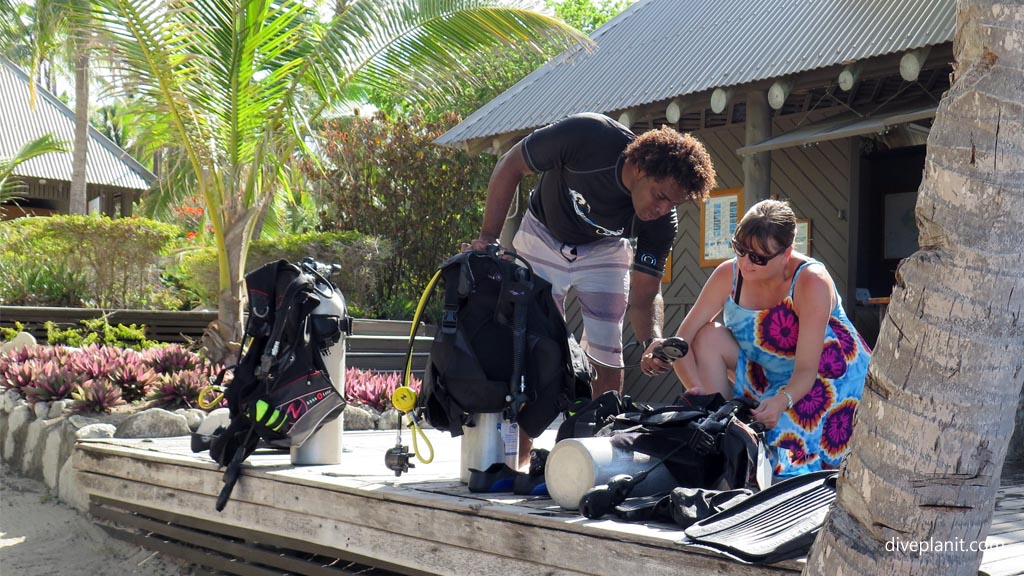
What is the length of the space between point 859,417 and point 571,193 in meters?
2.69

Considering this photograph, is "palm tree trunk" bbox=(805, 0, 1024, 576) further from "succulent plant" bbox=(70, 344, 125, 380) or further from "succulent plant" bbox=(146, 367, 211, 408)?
"succulent plant" bbox=(70, 344, 125, 380)

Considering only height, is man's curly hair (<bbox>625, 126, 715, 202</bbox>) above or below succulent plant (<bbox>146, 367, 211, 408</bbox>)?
above

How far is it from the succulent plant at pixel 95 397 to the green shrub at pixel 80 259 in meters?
6.18

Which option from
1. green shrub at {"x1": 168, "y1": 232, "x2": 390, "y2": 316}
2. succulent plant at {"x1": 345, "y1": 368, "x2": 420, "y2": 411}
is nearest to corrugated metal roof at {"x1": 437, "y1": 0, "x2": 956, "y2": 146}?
green shrub at {"x1": 168, "y1": 232, "x2": 390, "y2": 316}

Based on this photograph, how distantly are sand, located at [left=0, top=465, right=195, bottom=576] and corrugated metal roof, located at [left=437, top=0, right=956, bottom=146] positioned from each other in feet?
17.9

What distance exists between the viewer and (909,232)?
1105cm

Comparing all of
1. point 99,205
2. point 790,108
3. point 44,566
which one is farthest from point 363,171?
point 99,205

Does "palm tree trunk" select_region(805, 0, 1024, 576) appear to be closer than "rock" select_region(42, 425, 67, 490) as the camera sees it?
Yes

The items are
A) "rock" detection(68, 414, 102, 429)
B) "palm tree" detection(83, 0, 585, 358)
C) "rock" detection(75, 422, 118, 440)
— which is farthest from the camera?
"palm tree" detection(83, 0, 585, 358)

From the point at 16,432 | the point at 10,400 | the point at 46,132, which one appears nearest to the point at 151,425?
the point at 16,432

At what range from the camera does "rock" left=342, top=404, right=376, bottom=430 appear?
7234 mm

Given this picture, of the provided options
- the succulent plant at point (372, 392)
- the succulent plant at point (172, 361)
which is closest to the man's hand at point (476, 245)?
the succulent plant at point (372, 392)

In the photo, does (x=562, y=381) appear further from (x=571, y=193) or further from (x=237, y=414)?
(x=237, y=414)

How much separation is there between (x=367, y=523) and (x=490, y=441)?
597 mm
